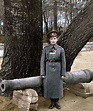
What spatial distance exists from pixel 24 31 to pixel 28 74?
77 centimetres

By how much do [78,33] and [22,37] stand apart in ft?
3.24

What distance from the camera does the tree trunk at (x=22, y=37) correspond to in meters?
3.94

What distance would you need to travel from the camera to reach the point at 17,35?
13.1 feet

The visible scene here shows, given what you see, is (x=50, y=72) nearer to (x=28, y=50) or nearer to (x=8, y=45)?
(x=28, y=50)

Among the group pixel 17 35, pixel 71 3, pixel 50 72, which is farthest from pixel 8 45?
pixel 71 3

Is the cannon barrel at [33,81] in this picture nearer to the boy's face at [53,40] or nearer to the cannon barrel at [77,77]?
the cannon barrel at [77,77]

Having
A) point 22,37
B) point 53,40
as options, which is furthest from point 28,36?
point 53,40

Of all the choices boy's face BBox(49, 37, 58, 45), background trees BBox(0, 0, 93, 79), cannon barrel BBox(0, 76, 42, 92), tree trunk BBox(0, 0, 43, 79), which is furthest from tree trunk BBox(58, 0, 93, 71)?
cannon barrel BBox(0, 76, 42, 92)

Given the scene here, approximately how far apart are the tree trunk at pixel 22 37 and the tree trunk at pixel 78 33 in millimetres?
504

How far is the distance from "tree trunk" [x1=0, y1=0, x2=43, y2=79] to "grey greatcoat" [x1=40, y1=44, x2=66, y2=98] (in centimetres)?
47

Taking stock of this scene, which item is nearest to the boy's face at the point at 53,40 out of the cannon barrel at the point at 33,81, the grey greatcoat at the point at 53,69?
the grey greatcoat at the point at 53,69

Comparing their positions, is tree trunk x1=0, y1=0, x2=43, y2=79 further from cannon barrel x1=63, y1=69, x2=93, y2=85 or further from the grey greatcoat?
cannon barrel x1=63, y1=69, x2=93, y2=85

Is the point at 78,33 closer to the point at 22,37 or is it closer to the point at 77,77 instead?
the point at 77,77

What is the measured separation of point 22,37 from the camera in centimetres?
398
